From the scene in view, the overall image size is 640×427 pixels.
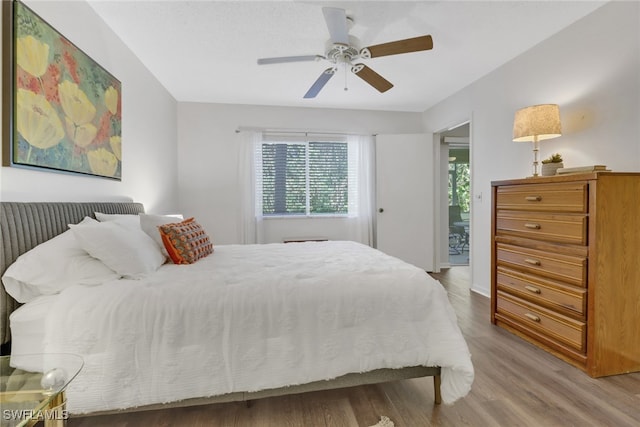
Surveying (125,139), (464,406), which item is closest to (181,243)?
(125,139)

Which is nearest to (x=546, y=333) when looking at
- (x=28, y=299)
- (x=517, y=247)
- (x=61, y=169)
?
(x=517, y=247)

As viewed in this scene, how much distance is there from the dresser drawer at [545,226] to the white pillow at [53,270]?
2660mm

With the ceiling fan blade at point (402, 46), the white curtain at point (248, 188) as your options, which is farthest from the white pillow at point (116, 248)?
the white curtain at point (248, 188)

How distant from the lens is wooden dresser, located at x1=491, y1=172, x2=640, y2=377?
1.83 m

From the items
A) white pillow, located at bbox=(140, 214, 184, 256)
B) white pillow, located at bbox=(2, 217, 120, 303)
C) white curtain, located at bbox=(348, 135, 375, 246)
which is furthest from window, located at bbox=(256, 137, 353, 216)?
white pillow, located at bbox=(2, 217, 120, 303)

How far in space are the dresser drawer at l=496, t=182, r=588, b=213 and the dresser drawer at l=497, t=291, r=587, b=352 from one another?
0.71 m

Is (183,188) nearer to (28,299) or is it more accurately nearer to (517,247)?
(28,299)

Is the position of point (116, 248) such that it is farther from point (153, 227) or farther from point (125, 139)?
point (125, 139)

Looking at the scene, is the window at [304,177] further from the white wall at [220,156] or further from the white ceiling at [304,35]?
the white ceiling at [304,35]

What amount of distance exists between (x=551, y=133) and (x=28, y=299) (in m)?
3.39

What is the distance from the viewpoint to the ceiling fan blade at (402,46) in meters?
2.05

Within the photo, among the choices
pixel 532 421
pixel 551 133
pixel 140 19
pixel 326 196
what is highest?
pixel 140 19

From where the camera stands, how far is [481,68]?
3270mm

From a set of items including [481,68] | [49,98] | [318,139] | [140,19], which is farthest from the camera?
[318,139]
